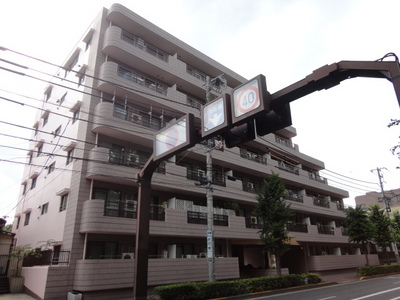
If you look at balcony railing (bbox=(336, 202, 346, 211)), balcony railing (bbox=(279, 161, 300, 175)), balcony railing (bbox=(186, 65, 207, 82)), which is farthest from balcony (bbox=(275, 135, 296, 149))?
balcony railing (bbox=(186, 65, 207, 82))

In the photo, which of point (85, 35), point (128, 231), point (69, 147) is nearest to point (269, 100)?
point (128, 231)

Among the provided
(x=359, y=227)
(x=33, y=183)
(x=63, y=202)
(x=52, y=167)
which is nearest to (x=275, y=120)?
(x=63, y=202)

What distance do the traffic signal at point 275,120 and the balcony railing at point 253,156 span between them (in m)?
20.1

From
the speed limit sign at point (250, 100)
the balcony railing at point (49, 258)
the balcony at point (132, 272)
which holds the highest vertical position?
the speed limit sign at point (250, 100)

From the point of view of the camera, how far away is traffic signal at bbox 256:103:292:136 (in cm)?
711

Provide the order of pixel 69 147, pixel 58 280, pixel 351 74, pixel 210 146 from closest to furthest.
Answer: pixel 351 74 → pixel 58 280 → pixel 210 146 → pixel 69 147

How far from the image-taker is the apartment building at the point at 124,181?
16.3 m

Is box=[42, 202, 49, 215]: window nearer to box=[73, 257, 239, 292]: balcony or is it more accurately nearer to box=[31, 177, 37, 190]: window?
box=[31, 177, 37, 190]: window

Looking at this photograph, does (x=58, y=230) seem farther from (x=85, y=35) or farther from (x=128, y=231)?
(x=85, y=35)

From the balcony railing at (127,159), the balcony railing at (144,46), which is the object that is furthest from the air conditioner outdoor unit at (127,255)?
the balcony railing at (144,46)

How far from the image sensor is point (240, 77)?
103 feet

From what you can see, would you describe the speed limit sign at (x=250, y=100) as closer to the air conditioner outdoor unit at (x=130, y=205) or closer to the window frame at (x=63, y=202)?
the air conditioner outdoor unit at (x=130, y=205)

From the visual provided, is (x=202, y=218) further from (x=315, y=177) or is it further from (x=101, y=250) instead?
(x=315, y=177)

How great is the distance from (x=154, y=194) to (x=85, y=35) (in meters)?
13.9
